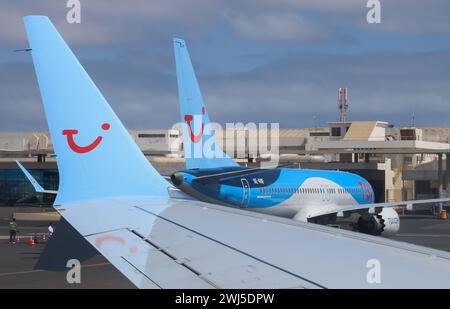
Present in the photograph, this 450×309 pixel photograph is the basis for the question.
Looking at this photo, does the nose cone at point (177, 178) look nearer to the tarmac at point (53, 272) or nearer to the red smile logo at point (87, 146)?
the tarmac at point (53, 272)

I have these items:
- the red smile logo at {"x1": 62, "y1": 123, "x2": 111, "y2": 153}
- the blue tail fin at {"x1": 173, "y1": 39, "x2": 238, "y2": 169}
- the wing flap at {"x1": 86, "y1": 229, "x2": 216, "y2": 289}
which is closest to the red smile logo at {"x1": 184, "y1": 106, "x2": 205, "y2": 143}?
the blue tail fin at {"x1": 173, "y1": 39, "x2": 238, "y2": 169}

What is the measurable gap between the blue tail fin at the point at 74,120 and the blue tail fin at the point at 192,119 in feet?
87.1

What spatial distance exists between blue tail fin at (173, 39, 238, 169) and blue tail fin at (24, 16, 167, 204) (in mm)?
26546

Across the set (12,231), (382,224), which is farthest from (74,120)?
(382,224)

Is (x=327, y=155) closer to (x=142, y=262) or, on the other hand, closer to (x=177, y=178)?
(x=177, y=178)

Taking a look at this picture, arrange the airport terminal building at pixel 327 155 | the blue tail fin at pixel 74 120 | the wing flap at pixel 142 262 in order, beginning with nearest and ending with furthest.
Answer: the wing flap at pixel 142 262, the blue tail fin at pixel 74 120, the airport terminal building at pixel 327 155

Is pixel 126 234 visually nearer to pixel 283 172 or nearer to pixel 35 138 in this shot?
pixel 283 172

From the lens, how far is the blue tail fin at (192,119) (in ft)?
110

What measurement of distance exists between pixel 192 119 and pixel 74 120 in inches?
1070

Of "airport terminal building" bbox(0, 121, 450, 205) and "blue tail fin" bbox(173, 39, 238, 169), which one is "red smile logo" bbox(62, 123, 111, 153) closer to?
"blue tail fin" bbox(173, 39, 238, 169)

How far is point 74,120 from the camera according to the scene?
6.53 metres

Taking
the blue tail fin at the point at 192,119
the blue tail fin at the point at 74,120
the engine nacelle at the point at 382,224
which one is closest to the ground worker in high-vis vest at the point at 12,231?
the blue tail fin at the point at 192,119

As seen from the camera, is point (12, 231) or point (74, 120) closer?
point (74, 120)
